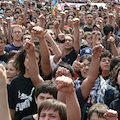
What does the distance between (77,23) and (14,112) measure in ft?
6.50

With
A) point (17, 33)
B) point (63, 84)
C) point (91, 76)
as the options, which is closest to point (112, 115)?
point (63, 84)

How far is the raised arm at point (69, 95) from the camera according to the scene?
7.02 feet

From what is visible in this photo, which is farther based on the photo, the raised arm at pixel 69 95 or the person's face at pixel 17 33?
the person's face at pixel 17 33

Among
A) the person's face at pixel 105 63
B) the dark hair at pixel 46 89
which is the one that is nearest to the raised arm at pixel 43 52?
the dark hair at pixel 46 89

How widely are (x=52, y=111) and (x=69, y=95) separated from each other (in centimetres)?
23

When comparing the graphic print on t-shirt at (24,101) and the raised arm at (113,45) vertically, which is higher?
the raised arm at (113,45)

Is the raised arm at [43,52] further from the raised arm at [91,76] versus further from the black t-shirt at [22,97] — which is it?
the raised arm at [91,76]

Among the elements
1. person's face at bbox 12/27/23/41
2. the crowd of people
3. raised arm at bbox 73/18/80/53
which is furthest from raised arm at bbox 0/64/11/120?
person's face at bbox 12/27/23/41

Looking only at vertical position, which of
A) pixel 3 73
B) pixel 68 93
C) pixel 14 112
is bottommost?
pixel 14 112

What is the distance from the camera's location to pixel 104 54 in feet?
13.6

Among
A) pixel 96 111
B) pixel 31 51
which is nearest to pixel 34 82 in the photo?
pixel 31 51

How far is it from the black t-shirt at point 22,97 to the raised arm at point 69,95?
0.89 m

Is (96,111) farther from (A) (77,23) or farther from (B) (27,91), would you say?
(A) (77,23)

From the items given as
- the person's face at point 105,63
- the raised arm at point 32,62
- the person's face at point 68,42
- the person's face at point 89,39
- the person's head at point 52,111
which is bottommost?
the person's face at point 89,39
